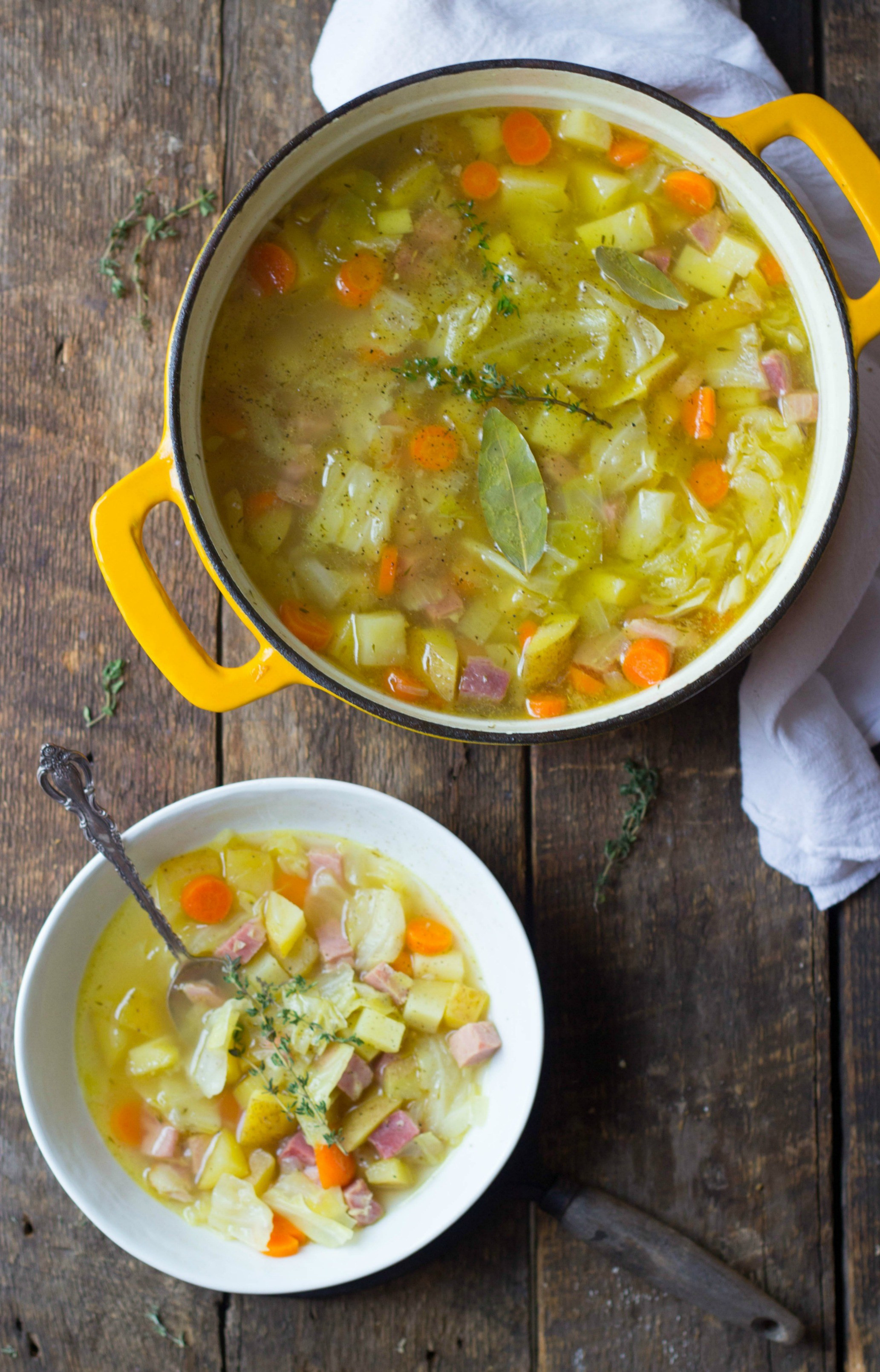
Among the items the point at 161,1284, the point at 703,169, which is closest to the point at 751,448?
the point at 703,169

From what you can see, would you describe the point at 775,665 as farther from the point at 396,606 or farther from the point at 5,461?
the point at 5,461

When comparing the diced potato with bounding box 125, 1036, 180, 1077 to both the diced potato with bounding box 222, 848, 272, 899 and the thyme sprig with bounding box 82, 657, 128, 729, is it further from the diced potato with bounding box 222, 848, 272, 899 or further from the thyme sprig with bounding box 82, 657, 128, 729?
the thyme sprig with bounding box 82, 657, 128, 729

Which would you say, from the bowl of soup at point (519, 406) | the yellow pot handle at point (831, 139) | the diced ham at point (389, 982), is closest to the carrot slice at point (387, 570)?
the bowl of soup at point (519, 406)

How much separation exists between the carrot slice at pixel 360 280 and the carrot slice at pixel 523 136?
32cm

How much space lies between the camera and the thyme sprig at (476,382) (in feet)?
5.96

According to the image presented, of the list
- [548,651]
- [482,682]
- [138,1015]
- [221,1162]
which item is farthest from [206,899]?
[548,651]

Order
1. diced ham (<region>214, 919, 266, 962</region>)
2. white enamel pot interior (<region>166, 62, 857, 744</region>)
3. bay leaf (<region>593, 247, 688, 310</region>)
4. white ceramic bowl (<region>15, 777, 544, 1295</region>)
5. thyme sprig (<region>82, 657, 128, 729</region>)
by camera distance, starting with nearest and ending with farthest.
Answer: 1. white enamel pot interior (<region>166, 62, 857, 744</region>)
2. bay leaf (<region>593, 247, 688, 310</region>)
3. white ceramic bowl (<region>15, 777, 544, 1295</region>)
4. diced ham (<region>214, 919, 266, 962</region>)
5. thyme sprig (<region>82, 657, 128, 729</region>)

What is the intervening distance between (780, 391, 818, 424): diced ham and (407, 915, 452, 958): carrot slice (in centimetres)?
120

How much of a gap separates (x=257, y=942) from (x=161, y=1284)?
0.77 meters

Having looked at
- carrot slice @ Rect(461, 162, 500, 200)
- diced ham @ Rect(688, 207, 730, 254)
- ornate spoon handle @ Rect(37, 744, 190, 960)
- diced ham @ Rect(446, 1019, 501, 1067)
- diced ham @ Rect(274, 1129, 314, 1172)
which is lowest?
diced ham @ Rect(274, 1129, 314, 1172)

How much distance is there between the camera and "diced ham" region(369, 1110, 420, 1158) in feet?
6.60

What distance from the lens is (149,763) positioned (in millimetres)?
2143

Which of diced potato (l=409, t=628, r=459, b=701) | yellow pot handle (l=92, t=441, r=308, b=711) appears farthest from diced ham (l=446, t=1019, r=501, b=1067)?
yellow pot handle (l=92, t=441, r=308, b=711)

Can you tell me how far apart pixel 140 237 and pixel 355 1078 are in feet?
5.89
